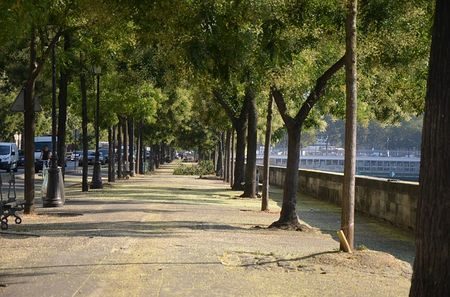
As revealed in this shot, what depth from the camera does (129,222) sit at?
46.1 ft

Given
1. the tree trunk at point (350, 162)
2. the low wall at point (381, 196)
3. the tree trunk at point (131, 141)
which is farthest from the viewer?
the tree trunk at point (131, 141)

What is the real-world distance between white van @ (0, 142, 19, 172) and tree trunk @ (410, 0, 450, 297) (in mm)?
40889

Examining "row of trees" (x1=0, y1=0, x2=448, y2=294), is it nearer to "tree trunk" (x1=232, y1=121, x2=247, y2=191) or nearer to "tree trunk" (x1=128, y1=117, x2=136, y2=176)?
"tree trunk" (x1=232, y1=121, x2=247, y2=191)

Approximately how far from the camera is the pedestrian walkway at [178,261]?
746cm

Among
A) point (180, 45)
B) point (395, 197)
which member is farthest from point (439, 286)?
point (395, 197)

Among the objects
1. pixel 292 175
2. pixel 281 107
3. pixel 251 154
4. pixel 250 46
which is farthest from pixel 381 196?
pixel 250 46

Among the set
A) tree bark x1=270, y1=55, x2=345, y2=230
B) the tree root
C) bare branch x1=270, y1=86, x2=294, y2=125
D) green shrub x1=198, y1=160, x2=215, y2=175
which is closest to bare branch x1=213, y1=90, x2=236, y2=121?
bare branch x1=270, y1=86, x2=294, y2=125

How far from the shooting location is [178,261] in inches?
356

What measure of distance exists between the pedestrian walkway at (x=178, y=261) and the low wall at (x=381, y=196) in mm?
2699

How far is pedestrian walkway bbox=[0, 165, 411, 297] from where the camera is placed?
7457mm

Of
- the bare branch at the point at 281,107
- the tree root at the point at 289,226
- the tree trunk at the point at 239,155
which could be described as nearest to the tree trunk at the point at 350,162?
the tree root at the point at 289,226

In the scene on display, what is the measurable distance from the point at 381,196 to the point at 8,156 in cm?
3203

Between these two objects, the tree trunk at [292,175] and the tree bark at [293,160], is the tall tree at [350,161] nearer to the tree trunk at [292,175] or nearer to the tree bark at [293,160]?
the tree bark at [293,160]

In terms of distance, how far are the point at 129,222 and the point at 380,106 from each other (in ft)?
37.1
